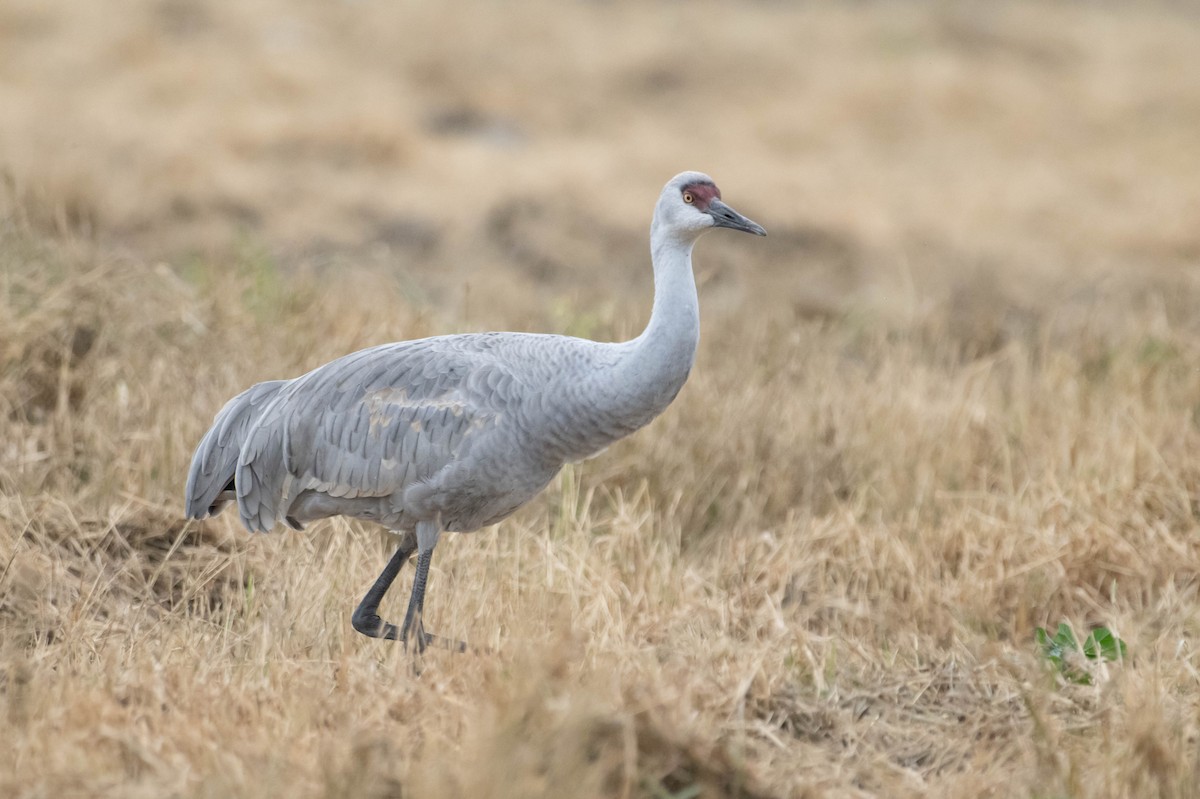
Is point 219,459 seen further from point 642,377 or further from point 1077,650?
point 1077,650

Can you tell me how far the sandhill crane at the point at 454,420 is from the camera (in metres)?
3.90

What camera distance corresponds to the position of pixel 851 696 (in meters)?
3.67

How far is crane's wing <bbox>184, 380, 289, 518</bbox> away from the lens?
4.42 m

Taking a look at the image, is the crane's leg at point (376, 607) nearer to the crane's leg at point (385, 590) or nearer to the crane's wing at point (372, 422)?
the crane's leg at point (385, 590)

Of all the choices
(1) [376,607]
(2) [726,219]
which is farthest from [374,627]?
(2) [726,219]

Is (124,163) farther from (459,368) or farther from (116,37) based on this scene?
(459,368)

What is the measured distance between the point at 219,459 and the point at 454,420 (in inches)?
32.7

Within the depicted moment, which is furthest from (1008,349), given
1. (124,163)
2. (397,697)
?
(124,163)

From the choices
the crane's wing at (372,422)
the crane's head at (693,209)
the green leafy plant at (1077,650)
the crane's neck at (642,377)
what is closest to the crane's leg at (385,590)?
the crane's wing at (372,422)

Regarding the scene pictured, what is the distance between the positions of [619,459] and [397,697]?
2.39m

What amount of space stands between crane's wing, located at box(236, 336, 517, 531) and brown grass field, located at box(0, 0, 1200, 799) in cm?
27

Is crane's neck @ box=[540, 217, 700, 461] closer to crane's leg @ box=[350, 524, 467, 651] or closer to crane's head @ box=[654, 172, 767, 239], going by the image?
crane's head @ box=[654, 172, 767, 239]

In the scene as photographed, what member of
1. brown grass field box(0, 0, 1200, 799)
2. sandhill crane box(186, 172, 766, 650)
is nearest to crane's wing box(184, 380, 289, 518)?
sandhill crane box(186, 172, 766, 650)

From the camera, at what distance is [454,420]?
404 cm
